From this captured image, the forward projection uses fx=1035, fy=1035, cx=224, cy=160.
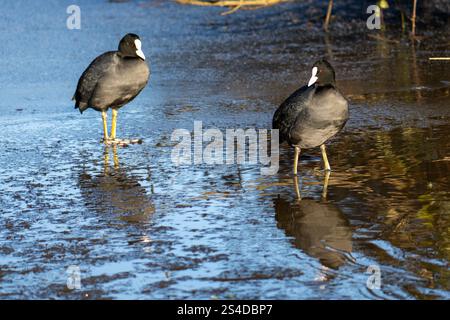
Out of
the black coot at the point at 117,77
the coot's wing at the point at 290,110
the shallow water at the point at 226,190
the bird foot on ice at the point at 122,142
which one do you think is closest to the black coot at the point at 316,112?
the coot's wing at the point at 290,110

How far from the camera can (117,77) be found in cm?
1053

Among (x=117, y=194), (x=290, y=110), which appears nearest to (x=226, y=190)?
(x=117, y=194)

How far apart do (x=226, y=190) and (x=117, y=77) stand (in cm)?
296

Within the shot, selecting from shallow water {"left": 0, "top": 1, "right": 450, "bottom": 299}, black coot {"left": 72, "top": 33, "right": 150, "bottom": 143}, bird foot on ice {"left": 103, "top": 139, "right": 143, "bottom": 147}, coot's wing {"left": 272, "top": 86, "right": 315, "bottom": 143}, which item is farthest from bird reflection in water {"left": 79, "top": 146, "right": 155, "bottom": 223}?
black coot {"left": 72, "top": 33, "right": 150, "bottom": 143}

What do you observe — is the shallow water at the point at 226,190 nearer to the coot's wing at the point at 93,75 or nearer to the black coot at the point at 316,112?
the black coot at the point at 316,112

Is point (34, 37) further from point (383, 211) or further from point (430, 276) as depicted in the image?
point (430, 276)

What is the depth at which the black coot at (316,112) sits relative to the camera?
26.9 ft

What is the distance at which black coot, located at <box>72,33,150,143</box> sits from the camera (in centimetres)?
1053

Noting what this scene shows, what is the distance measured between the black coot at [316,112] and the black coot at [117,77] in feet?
8.03

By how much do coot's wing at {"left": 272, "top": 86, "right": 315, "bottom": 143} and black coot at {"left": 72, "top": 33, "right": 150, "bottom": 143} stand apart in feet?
7.52

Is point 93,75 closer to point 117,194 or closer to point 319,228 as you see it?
point 117,194

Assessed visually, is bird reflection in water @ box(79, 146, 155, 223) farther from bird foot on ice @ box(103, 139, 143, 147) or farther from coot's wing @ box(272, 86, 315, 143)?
coot's wing @ box(272, 86, 315, 143)
